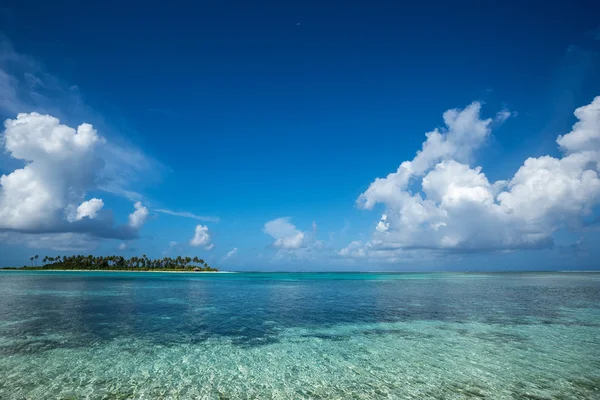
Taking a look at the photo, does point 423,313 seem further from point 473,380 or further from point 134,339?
point 134,339

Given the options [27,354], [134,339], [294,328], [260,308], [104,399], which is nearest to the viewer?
[104,399]

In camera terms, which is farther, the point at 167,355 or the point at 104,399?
the point at 167,355

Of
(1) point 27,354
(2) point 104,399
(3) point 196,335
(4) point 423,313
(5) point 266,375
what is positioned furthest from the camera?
(4) point 423,313

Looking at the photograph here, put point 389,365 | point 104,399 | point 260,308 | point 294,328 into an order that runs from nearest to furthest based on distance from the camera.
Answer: point 104,399 → point 389,365 → point 294,328 → point 260,308

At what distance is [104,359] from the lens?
15398 mm

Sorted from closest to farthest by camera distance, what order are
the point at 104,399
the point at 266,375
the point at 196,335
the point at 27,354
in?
the point at 104,399 < the point at 266,375 < the point at 27,354 < the point at 196,335

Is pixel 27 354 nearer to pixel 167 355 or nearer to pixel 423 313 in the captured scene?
pixel 167 355

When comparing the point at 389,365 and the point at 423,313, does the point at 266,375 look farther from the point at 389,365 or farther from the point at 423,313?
the point at 423,313

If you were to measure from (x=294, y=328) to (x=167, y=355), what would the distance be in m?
10.2

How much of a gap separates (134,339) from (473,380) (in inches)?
740

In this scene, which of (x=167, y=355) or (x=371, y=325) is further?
(x=371, y=325)

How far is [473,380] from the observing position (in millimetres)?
12961

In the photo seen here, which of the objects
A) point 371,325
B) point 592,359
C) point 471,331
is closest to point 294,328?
point 371,325

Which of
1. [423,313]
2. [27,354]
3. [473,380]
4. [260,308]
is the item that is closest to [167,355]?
[27,354]
